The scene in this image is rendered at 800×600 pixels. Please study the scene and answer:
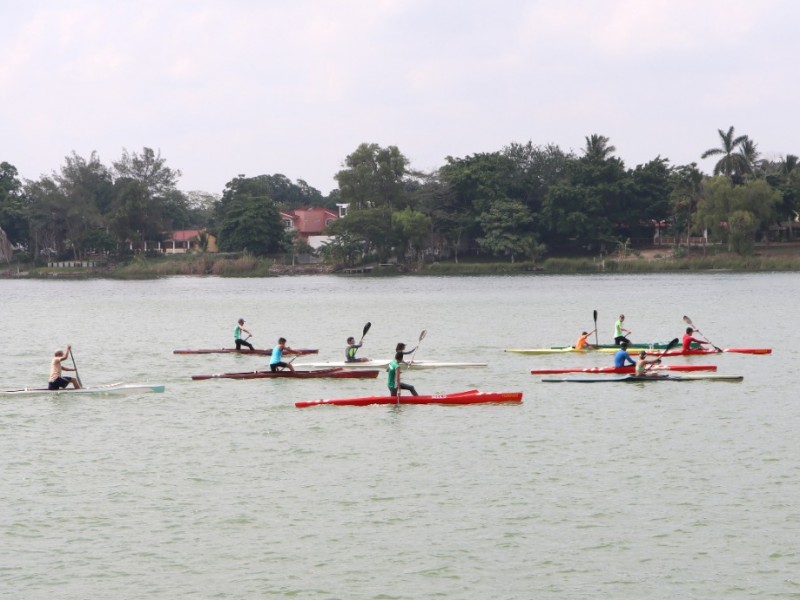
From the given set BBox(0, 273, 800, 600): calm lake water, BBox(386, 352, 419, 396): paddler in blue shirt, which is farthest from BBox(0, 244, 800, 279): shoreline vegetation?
Result: BBox(386, 352, 419, 396): paddler in blue shirt

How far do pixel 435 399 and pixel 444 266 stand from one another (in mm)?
98137

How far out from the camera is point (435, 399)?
2977 centimetres

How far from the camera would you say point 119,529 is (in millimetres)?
19641

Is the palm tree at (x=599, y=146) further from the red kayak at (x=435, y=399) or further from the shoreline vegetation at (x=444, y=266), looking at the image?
the red kayak at (x=435, y=399)

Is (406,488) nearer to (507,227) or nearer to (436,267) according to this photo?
(507,227)

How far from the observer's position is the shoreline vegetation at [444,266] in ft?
367

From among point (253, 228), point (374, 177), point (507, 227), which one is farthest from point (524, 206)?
point (253, 228)

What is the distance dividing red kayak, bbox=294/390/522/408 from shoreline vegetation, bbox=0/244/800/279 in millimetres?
85021

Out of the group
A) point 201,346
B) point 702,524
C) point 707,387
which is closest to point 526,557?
point 702,524

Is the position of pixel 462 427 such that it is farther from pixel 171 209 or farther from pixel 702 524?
pixel 171 209

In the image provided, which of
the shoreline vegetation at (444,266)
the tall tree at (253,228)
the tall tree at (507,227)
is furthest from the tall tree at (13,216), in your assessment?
the tall tree at (507,227)

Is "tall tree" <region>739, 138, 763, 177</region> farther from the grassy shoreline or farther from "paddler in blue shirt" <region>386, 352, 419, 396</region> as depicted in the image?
"paddler in blue shirt" <region>386, 352, 419, 396</region>

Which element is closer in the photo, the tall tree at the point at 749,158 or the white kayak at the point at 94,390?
the white kayak at the point at 94,390

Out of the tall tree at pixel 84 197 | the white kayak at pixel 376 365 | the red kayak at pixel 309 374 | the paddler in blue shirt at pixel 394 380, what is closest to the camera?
the paddler in blue shirt at pixel 394 380
